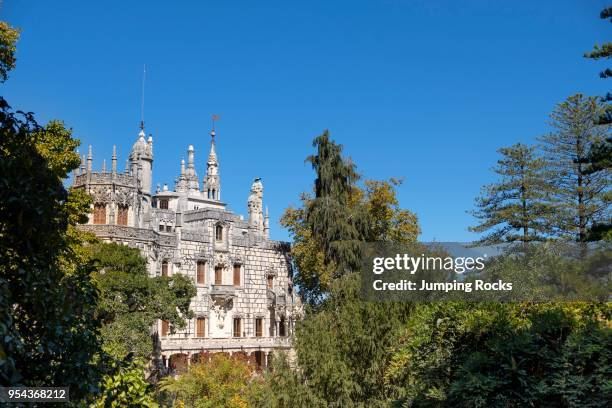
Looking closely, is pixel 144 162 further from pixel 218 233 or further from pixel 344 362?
pixel 344 362

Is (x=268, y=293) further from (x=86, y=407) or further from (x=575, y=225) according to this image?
(x=86, y=407)

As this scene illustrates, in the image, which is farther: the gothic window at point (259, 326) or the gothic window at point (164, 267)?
the gothic window at point (259, 326)

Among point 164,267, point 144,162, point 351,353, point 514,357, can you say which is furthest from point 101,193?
point 514,357

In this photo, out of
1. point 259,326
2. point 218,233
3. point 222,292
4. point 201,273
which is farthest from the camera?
point 259,326

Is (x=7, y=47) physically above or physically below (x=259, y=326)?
above

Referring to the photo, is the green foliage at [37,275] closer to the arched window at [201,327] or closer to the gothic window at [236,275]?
the arched window at [201,327]

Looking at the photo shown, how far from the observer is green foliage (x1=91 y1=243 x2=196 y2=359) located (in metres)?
31.8

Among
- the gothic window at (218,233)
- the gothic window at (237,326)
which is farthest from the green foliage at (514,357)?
the gothic window at (237,326)

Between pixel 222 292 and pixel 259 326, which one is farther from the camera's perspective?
pixel 259 326

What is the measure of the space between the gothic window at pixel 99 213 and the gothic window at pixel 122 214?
2.60ft

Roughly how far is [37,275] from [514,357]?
8.55 meters

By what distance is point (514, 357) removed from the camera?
12492 millimetres

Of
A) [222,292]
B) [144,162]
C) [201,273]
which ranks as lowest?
[222,292]

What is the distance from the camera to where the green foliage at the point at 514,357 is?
1195cm
